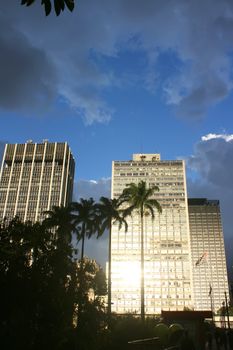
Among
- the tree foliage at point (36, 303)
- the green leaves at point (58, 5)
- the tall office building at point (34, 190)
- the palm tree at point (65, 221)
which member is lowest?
the tree foliage at point (36, 303)

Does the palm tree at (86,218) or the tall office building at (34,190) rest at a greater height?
the tall office building at (34,190)

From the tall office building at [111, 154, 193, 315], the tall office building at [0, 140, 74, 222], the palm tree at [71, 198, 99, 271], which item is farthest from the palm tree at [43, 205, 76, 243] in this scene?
the tall office building at [0, 140, 74, 222]

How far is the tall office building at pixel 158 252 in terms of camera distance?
154 m

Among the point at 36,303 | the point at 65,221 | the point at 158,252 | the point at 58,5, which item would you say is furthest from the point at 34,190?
the point at 58,5

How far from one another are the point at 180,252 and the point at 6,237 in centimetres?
13960

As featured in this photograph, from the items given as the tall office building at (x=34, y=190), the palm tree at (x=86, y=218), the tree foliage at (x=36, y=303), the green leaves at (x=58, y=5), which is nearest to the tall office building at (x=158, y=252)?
the tall office building at (x=34, y=190)

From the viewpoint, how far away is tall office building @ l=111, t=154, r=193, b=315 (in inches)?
6068

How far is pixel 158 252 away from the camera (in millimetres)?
161375

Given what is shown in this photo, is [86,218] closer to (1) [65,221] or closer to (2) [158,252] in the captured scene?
(1) [65,221]

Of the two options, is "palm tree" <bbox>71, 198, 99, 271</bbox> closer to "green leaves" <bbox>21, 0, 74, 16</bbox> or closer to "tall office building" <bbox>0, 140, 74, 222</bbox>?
"green leaves" <bbox>21, 0, 74, 16</bbox>

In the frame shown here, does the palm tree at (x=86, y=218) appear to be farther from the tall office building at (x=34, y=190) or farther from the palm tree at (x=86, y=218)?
the tall office building at (x=34, y=190)

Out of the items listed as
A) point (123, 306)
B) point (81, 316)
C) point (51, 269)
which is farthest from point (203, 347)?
point (123, 306)

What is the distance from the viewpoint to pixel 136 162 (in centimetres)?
17600

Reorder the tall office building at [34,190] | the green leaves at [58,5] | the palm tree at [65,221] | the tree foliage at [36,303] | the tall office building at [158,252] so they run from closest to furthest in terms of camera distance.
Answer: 1. the green leaves at [58,5]
2. the tree foliage at [36,303]
3. the palm tree at [65,221]
4. the tall office building at [158,252]
5. the tall office building at [34,190]
